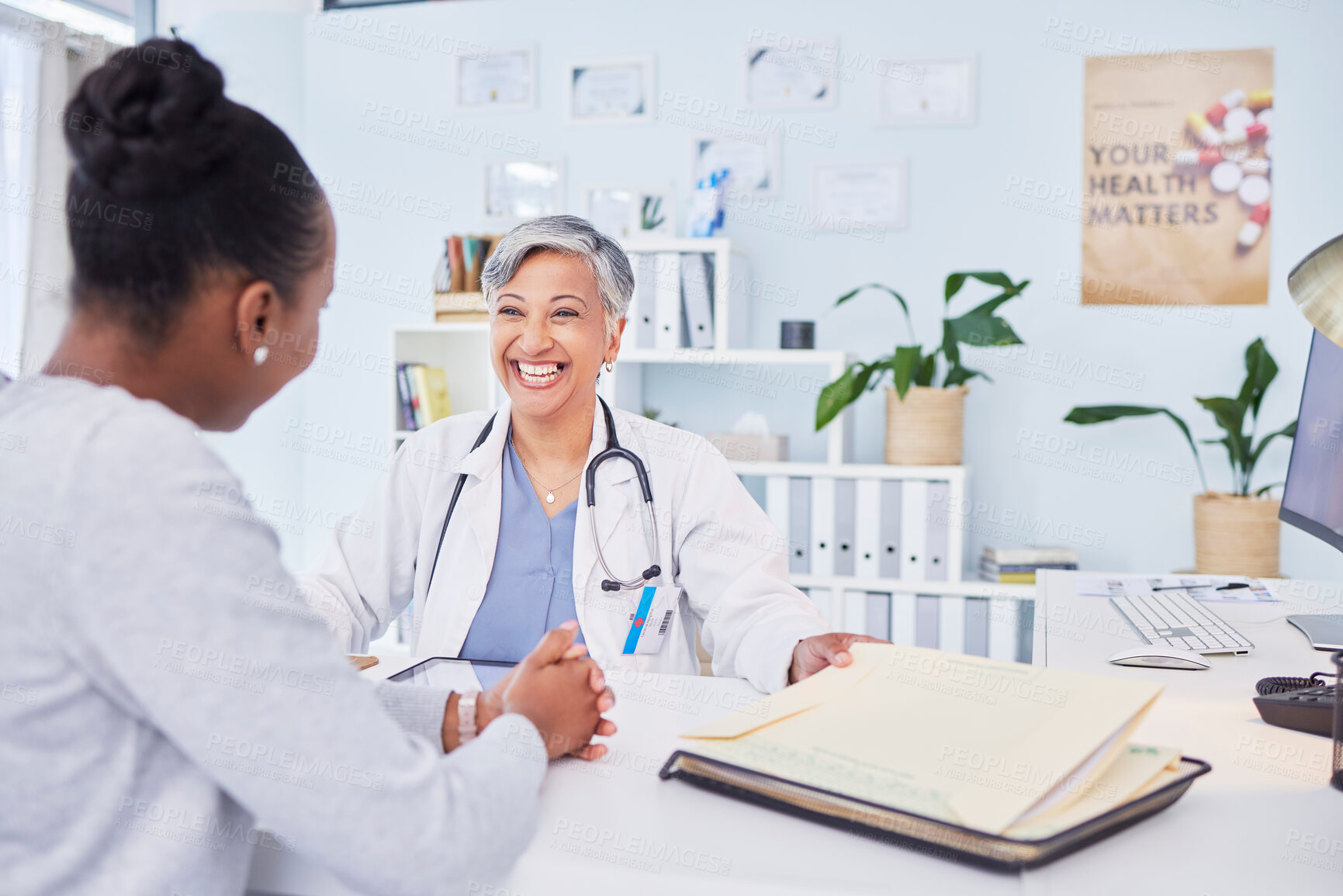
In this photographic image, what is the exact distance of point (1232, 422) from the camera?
286 centimetres

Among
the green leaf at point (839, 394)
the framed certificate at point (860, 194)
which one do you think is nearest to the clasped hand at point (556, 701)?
the green leaf at point (839, 394)

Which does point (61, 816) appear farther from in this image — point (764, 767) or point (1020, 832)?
point (1020, 832)

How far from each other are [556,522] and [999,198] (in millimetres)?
2223

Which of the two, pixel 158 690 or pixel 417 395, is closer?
pixel 158 690

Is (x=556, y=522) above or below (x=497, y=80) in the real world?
below

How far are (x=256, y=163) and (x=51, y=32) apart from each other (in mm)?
3029

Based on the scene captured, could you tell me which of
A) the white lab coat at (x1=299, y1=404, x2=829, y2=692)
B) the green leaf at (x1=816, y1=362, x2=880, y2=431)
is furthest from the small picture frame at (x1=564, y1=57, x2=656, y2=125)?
the white lab coat at (x1=299, y1=404, x2=829, y2=692)

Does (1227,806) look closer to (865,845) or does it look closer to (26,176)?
(865,845)

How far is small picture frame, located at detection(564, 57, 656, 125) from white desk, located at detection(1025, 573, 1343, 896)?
2.63m

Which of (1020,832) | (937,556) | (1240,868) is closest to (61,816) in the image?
(1020,832)

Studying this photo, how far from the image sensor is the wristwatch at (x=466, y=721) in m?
0.90

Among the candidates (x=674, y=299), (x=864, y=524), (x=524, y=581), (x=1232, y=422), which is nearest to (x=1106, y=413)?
(x=1232, y=422)

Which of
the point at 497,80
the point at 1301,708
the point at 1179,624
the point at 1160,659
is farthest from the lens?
the point at 497,80

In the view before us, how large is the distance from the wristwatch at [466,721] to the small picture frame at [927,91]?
9.43 feet
